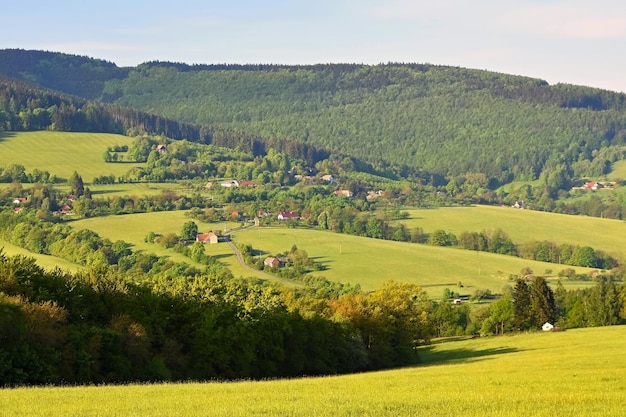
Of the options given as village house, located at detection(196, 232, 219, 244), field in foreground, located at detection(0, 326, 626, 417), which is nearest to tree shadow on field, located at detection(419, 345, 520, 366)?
field in foreground, located at detection(0, 326, 626, 417)

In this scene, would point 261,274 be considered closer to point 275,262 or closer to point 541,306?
point 275,262

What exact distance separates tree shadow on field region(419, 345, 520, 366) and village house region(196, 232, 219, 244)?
8196cm

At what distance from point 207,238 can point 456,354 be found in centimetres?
9635

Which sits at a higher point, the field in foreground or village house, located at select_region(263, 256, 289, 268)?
the field in foreground

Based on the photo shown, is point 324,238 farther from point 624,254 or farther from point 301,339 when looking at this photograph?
point 301,339

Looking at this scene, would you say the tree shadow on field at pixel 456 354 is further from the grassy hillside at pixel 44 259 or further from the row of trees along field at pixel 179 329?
the grassy hillside at pixel 44 259

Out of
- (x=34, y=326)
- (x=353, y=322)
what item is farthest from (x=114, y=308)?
(x=353, y=322)

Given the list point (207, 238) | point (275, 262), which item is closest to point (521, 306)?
point (275, 262)

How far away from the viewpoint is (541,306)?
406 feet

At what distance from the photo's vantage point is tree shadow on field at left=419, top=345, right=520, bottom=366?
269 ft

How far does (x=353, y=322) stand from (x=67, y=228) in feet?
344

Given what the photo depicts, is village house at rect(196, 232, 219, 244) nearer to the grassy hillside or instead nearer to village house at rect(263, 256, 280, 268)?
village house at rect(263, 256, 280, 268)

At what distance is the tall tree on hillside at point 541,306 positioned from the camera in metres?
123

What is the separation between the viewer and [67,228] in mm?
179625
